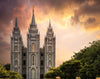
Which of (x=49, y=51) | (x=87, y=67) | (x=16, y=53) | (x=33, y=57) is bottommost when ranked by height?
(x=87, y=67)

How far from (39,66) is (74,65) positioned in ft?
146

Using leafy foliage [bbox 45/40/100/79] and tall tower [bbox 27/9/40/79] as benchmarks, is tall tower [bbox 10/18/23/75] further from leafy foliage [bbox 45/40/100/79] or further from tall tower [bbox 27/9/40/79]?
leafy foliage [bbox 45/40/100/79]

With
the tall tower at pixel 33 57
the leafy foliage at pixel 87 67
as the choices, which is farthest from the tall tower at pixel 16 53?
the leafy foliage at pixel 87 67

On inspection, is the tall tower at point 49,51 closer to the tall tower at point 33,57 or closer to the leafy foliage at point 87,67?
the tall tower at point 33,57

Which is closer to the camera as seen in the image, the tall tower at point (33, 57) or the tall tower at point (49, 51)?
the tall tower at point (33, 57)

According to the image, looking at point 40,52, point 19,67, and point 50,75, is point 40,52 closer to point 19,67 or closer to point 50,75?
point 19,67

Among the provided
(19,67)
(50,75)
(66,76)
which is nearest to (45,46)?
(19,67)

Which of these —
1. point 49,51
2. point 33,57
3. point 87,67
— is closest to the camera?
point 87,67

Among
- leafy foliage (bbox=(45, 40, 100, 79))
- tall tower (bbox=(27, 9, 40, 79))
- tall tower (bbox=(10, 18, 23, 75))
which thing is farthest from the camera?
tall tower (bbox=(10, 18, 23, 75))

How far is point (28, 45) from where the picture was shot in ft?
291

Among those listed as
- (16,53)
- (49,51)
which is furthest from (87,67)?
(16,53)

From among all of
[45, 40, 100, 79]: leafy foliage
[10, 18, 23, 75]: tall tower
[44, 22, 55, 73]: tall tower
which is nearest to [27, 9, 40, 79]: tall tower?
[44, 22, 55, 73]: tall tower

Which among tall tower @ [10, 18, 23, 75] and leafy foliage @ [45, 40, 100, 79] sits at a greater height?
tall tower @ [10, 18, 23, 75]

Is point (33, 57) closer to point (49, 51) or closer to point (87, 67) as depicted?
point (49, 51)
